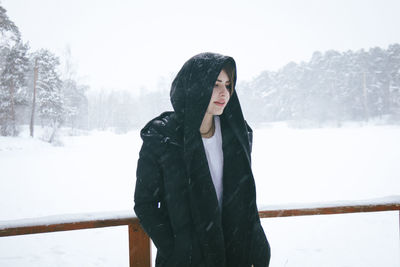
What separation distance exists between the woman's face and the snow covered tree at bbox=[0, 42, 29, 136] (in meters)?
20.3

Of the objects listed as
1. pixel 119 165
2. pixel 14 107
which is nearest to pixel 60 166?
pixel 119 165

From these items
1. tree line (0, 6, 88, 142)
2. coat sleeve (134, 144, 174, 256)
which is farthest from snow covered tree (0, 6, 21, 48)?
coat sleeve (134, 144, 174, 256)

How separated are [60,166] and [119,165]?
3277 millimetres

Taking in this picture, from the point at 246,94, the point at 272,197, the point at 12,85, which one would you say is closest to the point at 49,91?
the point at 12,85

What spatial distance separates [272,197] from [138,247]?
7.07 metres

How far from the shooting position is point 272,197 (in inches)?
305

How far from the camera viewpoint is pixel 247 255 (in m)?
1.22

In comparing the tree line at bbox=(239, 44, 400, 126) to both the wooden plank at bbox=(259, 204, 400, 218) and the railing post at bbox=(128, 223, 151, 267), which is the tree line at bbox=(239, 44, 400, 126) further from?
the railing post at bbox=(128, 223, 151, 267)

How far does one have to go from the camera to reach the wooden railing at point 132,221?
122cm

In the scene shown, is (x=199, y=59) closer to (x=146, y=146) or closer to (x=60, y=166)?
(x=146, y=146)

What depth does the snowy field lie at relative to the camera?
3.84 m

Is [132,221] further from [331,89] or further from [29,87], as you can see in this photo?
[331,89]

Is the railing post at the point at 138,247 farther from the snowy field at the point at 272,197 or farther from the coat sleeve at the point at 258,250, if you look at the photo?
the snowy field at the point at 272,197

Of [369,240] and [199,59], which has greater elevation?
[199,59]
